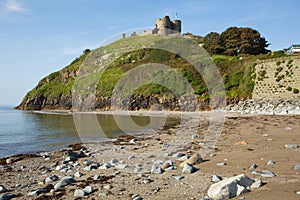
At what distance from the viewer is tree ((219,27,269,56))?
50053 millimetres

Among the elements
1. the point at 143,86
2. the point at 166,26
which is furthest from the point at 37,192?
the point at 166,26

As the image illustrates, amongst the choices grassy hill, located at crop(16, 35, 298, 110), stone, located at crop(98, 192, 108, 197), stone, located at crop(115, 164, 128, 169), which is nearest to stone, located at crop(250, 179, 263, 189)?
stone, located at crop(98, 192, 108, 197)

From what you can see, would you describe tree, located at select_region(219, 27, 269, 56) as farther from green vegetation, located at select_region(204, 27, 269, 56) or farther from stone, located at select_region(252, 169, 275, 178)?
stone, located at select_region(252, 169, 275, 178)

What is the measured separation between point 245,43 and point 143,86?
69.7ft

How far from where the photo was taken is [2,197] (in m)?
5.13

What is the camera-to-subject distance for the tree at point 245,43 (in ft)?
164

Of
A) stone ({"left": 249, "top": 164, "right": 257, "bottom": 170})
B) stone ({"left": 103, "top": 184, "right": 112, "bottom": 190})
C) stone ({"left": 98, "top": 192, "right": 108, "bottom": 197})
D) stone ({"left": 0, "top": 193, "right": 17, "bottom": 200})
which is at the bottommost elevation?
stone ({"left": 0, "top": 193, "right": 17, "bottom": 200})

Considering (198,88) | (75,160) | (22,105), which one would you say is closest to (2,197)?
(75,160)

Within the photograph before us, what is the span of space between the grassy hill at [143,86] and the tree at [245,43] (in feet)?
12.6

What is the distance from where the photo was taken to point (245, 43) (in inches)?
1969

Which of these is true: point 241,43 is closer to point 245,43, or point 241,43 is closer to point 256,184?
point 245,43

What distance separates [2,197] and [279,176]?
5344 millimetres

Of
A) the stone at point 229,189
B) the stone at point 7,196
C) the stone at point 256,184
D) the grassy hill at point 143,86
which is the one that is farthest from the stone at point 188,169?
the grassy hill at point 143,86

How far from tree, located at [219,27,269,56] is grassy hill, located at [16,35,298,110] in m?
3.83
